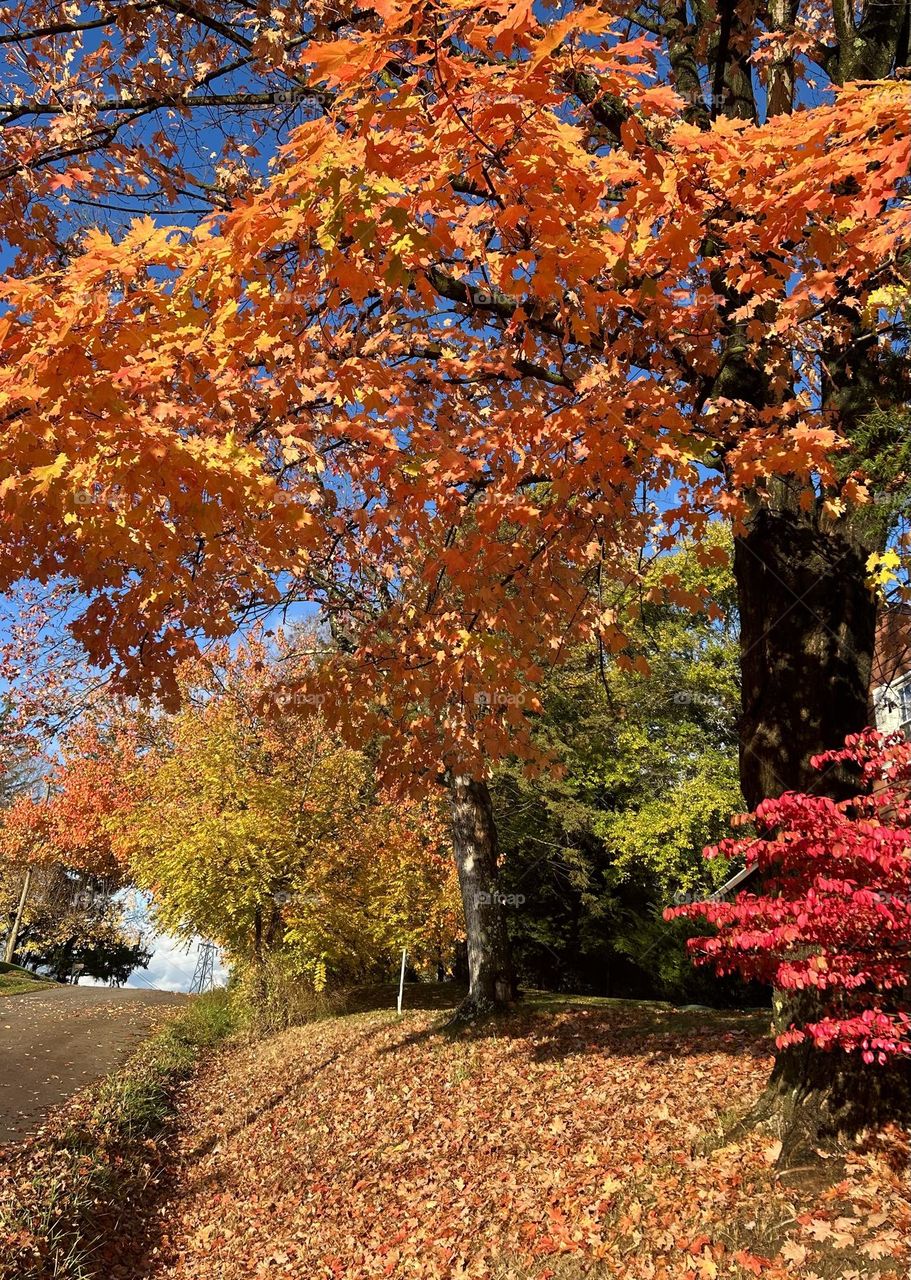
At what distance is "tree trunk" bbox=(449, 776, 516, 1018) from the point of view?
12094 mm

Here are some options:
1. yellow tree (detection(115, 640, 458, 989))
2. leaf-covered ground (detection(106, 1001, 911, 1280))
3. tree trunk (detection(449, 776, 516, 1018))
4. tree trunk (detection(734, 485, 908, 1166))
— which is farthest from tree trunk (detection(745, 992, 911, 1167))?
yellow tree (detection(115, 640, 458, 989))

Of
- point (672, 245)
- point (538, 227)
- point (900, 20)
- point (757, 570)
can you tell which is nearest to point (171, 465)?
point (538, 227)

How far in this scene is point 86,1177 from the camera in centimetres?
745

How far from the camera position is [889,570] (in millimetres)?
5340

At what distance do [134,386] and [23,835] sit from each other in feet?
108

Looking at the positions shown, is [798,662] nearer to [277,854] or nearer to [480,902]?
[480,902]

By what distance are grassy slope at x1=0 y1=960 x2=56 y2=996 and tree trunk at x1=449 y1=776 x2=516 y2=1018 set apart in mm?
17710

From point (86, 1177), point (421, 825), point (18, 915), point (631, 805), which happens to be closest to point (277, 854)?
point (421, 825)

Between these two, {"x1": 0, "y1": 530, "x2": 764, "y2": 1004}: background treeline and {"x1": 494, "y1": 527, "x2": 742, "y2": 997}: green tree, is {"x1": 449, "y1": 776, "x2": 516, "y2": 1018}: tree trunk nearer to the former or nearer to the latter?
{"x1": 0, "y1": 530, "x2": 764, "y2": 1004}: background treeline

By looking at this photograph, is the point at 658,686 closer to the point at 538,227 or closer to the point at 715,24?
the point at 715,24

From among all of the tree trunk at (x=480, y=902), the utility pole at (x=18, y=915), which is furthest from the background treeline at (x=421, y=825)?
the utility pole at (x=18, y=915)

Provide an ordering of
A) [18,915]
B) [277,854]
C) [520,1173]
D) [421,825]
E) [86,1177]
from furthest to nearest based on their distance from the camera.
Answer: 1. [18,915]
2. [421,825]
3. [277,854]
4. [86,1177]
5. [520,1173]

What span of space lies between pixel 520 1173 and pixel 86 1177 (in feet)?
14.2

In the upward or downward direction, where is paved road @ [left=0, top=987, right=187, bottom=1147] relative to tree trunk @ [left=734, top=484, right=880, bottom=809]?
downward
